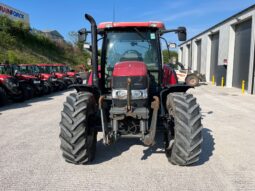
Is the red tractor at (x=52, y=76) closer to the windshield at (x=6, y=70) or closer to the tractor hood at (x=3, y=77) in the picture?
the windshield at (x=6, y=70)

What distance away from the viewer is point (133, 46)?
196 inches

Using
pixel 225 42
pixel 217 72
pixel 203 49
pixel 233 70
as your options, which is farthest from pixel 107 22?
pixel 203 49

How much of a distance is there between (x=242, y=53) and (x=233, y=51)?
1998mm

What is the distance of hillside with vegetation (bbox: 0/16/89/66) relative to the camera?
25622 mm

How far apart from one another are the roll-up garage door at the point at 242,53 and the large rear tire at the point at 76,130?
49.2 feet

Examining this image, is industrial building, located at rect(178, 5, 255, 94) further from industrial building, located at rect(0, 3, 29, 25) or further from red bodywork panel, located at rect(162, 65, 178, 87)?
industrial building, located at rect(0, 3, 29, 25)

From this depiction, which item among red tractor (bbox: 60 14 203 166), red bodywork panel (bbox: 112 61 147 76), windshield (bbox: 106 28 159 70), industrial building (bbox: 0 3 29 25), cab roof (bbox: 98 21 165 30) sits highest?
industrial building (bbox: 0 3 29 25)

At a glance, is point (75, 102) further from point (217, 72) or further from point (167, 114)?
point (217, 72)

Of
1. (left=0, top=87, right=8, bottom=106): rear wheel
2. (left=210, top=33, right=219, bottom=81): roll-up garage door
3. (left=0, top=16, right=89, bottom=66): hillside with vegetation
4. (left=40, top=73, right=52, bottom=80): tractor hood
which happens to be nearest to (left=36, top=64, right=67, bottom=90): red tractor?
(left=40, top=73, right=52, bottom=80): tractor hood

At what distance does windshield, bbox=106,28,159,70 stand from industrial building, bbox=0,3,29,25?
91.5ft

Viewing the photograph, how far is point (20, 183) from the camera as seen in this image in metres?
3.50

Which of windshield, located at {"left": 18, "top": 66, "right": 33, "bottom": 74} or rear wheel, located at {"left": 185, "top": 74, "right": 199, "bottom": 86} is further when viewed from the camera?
rear wheel, located at {"left": 185, "top": 74, "right": 199, "bottom": 86}

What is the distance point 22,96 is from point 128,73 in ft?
28.7

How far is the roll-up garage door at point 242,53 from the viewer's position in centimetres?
1673
